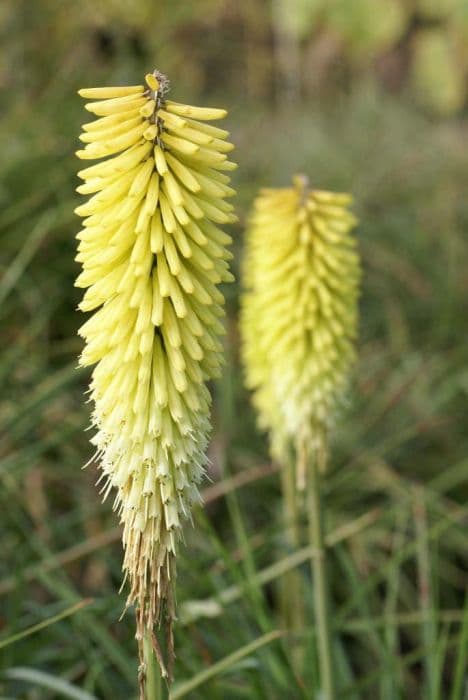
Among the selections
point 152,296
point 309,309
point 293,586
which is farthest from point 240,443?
point 152,296

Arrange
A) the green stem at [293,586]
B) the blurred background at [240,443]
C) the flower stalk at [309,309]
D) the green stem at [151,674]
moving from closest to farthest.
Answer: the green stem at [151,674], the flower stalk at [309,309], the blurred background at [240,443], the green stem at [293,586]

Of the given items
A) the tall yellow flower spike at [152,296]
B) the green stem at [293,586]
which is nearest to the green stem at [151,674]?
the tall yellow flower spike at [152,296]

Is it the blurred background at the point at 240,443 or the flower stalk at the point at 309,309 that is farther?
the blurred background at the point at 240,443

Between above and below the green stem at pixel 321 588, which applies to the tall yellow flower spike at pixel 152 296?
above

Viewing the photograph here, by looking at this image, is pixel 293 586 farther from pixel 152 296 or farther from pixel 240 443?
pixel 152 296

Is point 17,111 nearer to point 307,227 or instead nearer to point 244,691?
point 307,227

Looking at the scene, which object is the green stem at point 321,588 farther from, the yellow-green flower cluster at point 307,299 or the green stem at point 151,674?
the green stem at point 151,674

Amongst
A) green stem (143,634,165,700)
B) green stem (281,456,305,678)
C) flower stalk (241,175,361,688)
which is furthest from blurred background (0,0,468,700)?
green stem (143,634,165,700)
